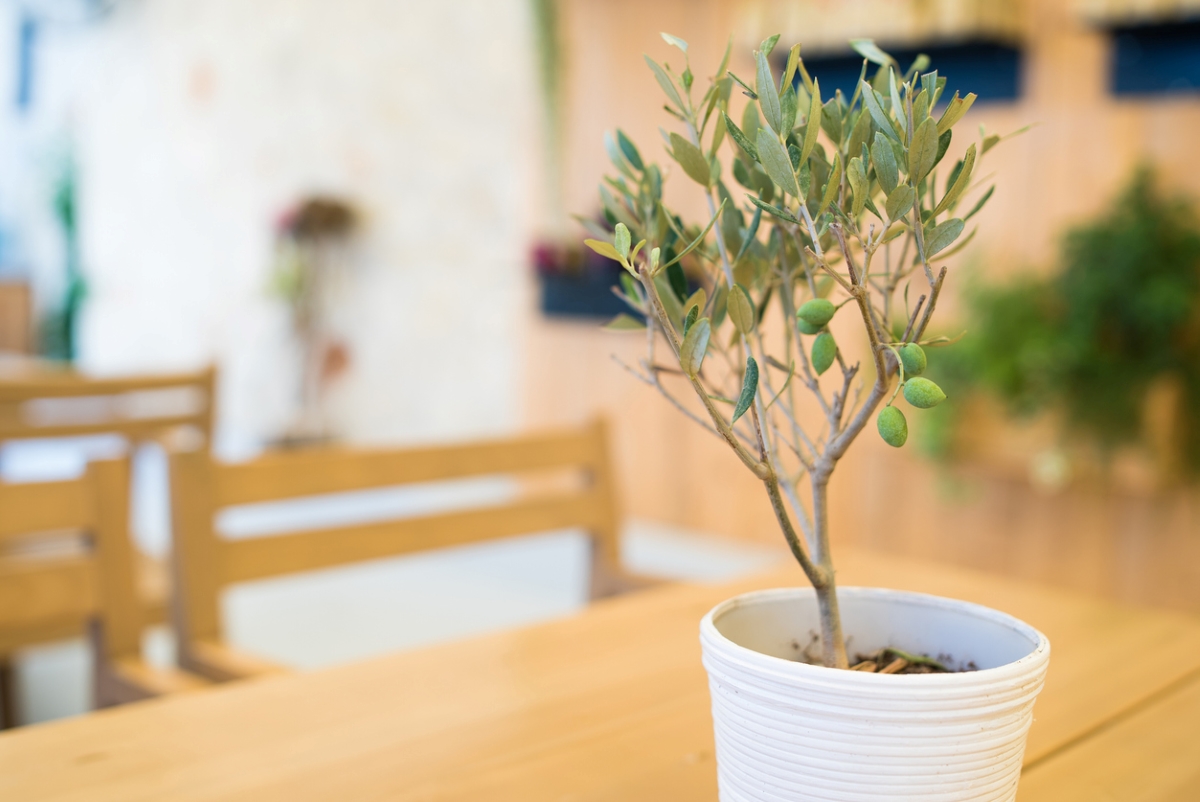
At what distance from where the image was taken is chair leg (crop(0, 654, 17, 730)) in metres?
1.80

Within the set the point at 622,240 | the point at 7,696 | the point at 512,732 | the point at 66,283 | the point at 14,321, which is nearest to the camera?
the point at 622,240

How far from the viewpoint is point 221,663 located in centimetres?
108

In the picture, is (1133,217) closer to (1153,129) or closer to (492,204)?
(1153,129)

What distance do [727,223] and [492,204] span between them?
3.56 m

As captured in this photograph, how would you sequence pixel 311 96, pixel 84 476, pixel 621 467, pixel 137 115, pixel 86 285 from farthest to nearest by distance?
pixel 86 285 < pixel 137 115 < pixel 311 96 < pixel 621 467 < pixel 84 476

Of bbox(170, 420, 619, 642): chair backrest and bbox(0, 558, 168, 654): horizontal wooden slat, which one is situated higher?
bbox(170, 420, 619, 642): chair backrest

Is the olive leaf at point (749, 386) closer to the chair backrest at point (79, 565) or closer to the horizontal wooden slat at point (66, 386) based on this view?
the chair backrest at point (79, 565)

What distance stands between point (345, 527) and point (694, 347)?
3.12 feet

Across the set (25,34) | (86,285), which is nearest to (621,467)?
(86,285)

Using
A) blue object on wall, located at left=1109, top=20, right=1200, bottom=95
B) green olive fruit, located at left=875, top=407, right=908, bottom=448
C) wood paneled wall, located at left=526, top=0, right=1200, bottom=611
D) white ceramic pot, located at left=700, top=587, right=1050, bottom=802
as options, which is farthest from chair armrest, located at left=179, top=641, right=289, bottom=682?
blue object on wall, located at left=1109, top=20, right=1200, bottom=95

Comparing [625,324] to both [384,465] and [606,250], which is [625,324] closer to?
[606,250]

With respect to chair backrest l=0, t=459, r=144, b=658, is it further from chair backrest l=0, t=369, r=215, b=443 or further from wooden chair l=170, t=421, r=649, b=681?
chair backrest l=0, t=369, r=215, b=443

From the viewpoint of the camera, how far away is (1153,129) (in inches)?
93.2

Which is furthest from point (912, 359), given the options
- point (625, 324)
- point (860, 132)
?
point (625, 324)
